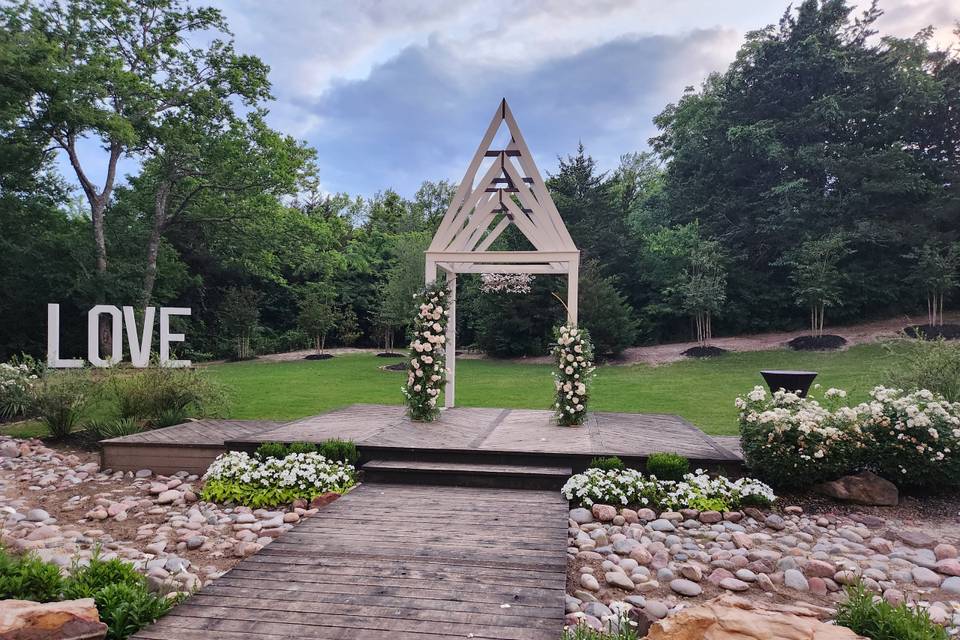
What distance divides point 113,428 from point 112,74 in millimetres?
11999

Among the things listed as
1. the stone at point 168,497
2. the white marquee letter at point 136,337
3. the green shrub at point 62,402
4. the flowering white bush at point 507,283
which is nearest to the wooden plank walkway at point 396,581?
the stone at point 168,497

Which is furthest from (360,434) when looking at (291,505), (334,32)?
(334,32)

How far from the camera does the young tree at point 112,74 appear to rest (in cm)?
1455

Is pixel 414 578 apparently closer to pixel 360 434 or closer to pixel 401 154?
pixel 360 434

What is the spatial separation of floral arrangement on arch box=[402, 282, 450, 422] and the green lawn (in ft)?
8.53

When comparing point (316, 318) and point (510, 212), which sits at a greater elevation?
point (510, 212)

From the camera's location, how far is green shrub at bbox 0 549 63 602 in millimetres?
2775

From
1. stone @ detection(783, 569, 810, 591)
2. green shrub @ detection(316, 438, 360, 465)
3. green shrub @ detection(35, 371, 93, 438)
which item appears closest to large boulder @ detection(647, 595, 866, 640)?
stone @ detection(783, 569, 810, 591)

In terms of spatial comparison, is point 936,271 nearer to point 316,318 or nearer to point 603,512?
point 603,512

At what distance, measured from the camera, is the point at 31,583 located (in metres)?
2.83

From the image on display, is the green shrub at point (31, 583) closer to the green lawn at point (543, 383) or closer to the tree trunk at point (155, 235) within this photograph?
the green lawn at point (543, 383)

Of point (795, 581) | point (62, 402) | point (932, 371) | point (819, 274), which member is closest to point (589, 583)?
point (795, 581)

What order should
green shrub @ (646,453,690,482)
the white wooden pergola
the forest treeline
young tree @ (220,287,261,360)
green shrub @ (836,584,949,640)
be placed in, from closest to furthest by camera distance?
green shrub @ (836,584,949,640) → green shrub @ (646,453,690,482) → the white wooden pergola → the forest treeline → young tree @ (220,287,261,360)

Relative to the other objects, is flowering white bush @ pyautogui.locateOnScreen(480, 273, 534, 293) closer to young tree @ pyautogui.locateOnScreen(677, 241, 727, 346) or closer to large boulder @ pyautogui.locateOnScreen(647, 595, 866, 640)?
young tree @ pyautogui.locateOnScreen(677, 241, 727, 346)
